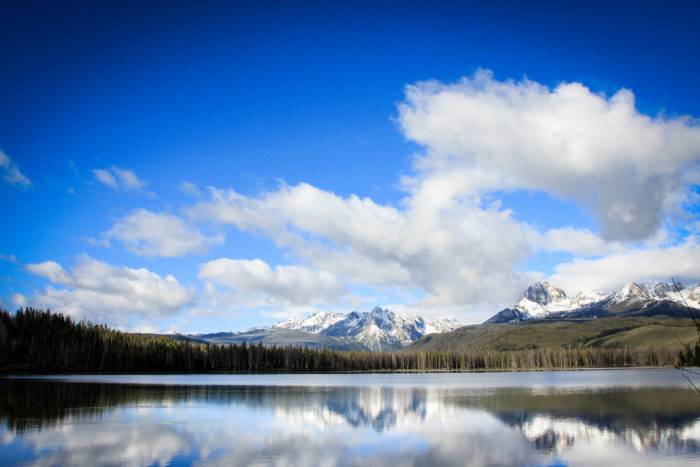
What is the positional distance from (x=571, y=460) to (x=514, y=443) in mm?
5781

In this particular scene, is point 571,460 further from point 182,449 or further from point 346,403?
point 346,403

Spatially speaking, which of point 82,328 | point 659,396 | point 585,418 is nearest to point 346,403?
point 585,418

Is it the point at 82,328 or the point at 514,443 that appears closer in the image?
the point at 514,443

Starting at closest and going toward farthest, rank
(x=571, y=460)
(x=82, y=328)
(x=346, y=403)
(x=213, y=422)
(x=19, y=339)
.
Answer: (x=571, y=460) → (x=213, y=422) → (x=346, y=403) → (x=19, y=339) → (x=82, y=328)

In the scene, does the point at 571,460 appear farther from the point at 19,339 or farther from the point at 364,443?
the point at 19,339

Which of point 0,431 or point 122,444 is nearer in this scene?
point 122,444

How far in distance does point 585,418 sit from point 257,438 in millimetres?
27247

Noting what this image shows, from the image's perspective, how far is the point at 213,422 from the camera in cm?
4522

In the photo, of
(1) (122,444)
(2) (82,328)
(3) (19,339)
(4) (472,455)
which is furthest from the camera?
(2) (82,328)

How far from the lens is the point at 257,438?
3719 cm

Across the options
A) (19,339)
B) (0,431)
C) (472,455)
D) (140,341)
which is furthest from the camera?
(140,341)

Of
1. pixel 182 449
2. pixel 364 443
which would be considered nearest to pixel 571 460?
pixel 364 443

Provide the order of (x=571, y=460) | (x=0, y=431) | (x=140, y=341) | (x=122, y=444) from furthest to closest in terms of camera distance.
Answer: (x=140, y=341) → (x=0, y=431) → (x=122, y=444) → (x=571, y=460)

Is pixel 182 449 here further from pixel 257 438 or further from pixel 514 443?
pixel 514 443
